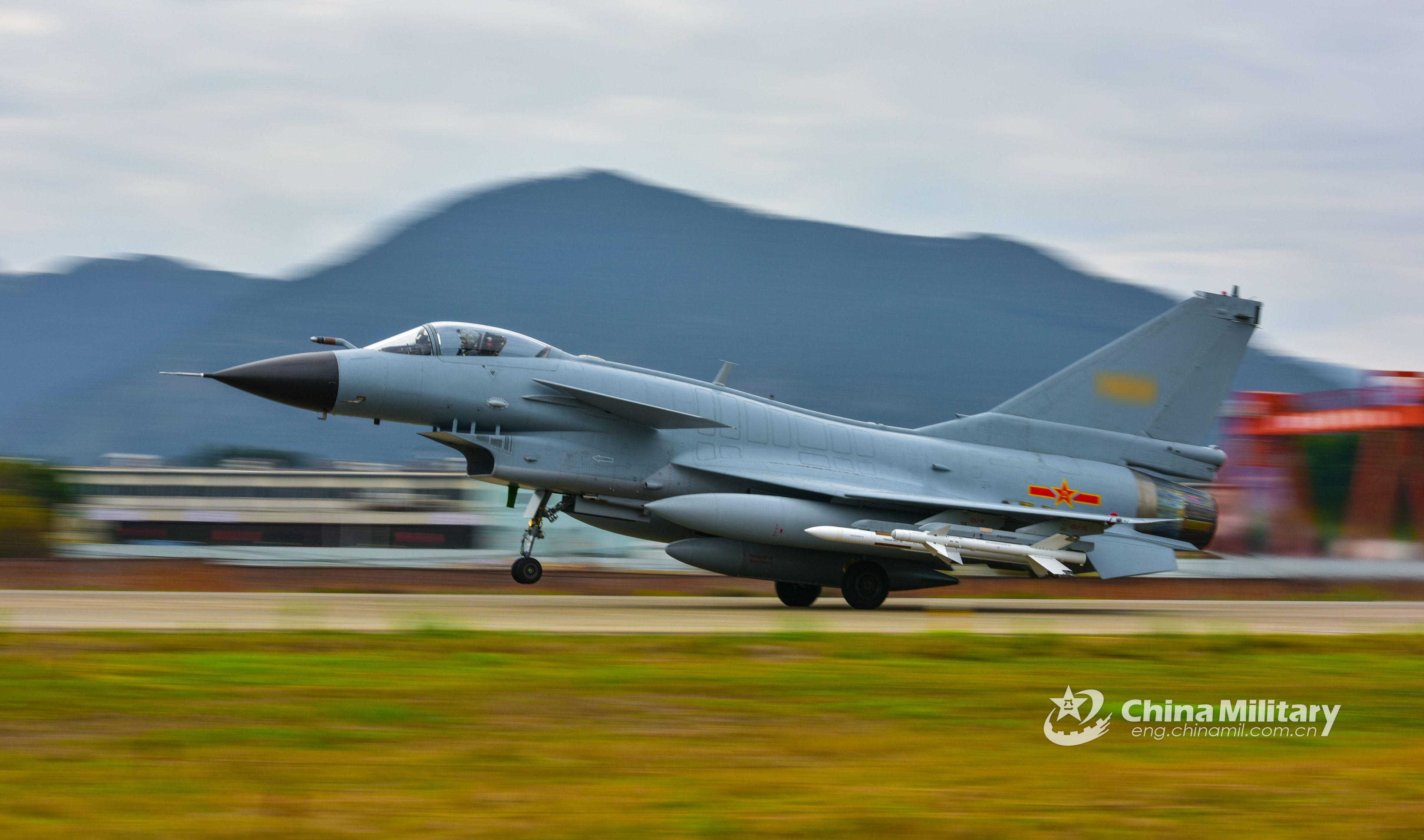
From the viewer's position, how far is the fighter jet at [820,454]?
16.7 m

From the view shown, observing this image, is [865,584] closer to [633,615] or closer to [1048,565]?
[1048,565]

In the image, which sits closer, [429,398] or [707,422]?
[429,398]

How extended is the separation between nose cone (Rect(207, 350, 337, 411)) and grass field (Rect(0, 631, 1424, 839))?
534 cm

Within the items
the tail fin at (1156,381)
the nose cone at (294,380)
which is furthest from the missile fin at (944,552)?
the nose cone at (294,380)

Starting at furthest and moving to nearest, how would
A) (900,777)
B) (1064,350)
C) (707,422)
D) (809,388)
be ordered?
(1064,350), (809,388), (707,422), (900,777)

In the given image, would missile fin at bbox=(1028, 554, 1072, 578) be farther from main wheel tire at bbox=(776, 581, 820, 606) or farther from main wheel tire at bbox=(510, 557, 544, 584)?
main wheel tire at bbox=(510, 557, 544, 584)

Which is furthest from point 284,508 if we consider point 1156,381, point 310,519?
point 1156,381

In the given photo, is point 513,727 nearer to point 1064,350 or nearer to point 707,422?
point 707,422

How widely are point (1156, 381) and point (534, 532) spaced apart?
10.1m

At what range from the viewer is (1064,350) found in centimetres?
19662

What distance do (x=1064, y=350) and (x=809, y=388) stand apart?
5157 centimetres

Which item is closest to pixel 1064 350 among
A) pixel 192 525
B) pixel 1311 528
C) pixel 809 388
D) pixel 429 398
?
pixel 809 388

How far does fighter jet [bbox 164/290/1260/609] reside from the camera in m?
16.7

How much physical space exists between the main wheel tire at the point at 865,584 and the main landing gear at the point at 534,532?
415 cm
